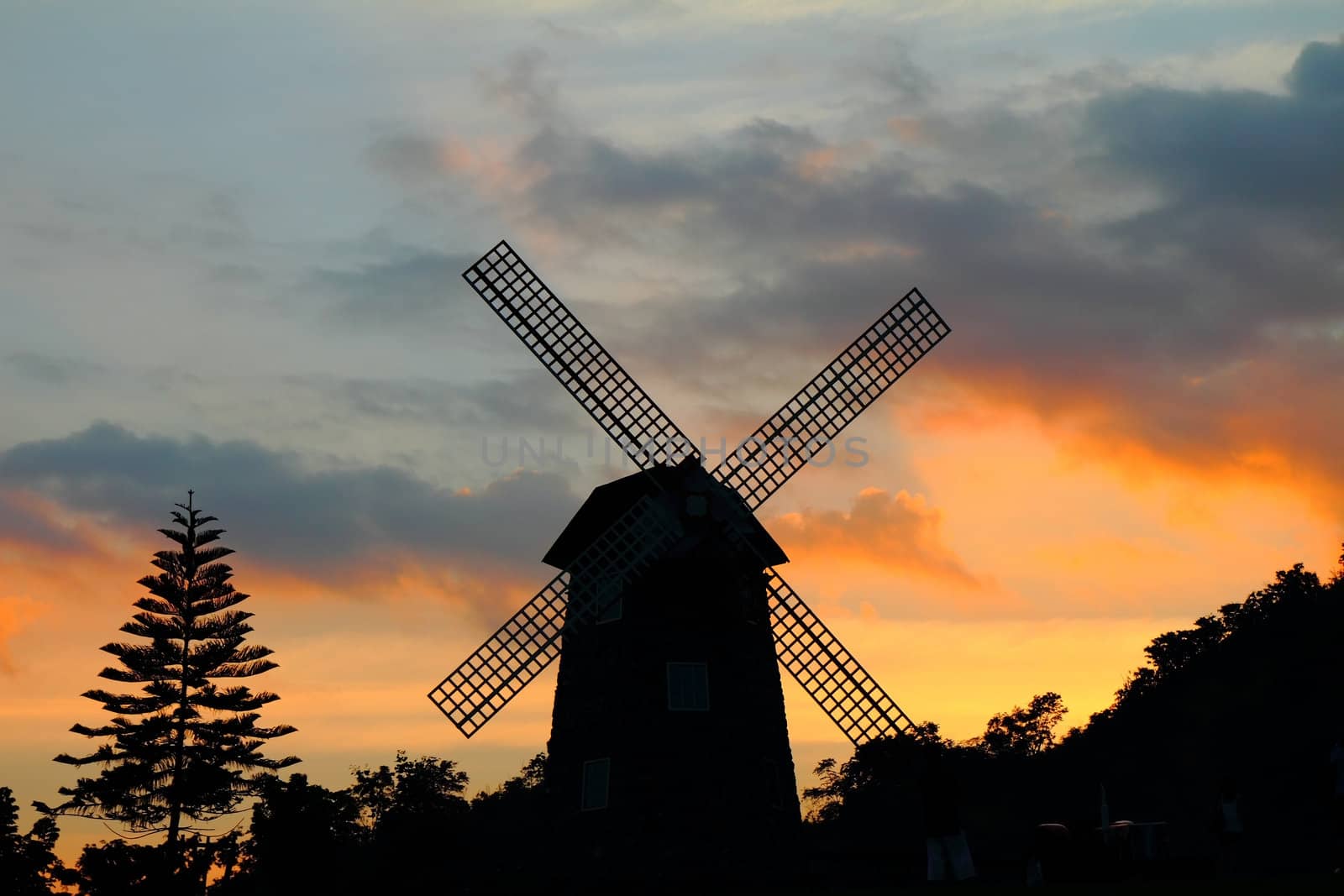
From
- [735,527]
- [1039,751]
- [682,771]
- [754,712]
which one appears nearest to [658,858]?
[682,771]

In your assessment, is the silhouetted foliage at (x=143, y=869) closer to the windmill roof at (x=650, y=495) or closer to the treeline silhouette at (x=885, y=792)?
the treeline silhouette at (x=885, y=792)

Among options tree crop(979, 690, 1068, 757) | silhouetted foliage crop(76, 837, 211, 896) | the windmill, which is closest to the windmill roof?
the windmill

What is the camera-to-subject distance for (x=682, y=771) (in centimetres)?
3206

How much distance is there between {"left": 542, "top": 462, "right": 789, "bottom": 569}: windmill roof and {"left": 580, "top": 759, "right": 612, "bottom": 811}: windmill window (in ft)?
16.4

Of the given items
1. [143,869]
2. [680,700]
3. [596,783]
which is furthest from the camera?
[143,869]

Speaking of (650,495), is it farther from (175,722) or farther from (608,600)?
(175,722)

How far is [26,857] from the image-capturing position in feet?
189

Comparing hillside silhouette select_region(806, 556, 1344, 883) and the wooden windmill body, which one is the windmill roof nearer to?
the wooden windmill body

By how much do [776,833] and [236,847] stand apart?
113 feet

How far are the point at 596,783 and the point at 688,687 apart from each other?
9.70 ft

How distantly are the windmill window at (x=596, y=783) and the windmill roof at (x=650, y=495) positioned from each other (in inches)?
196

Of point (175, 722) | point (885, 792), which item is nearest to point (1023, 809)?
point (885, 792)

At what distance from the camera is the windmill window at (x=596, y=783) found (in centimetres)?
3234

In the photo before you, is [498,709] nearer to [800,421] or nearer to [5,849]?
[800,421]
